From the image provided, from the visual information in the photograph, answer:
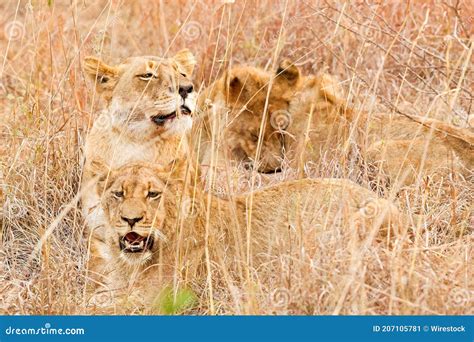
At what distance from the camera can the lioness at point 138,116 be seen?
5461 mm

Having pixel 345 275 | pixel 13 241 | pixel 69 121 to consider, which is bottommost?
pixel 13 241

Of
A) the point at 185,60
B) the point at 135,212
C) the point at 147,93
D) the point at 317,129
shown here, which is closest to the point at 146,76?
the point at 147,93

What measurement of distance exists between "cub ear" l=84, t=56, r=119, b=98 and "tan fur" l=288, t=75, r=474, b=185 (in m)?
1.12

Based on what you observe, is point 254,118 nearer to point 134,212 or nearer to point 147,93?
point 147,93

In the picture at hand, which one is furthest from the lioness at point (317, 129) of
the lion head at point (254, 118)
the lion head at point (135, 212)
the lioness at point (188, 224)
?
the lion head at point (135, 212)

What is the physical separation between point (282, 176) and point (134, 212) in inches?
74.9

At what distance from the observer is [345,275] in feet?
13.7

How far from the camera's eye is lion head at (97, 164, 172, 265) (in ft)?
15.4

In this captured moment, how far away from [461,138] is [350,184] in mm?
1230

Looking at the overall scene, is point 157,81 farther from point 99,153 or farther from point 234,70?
point 234,70

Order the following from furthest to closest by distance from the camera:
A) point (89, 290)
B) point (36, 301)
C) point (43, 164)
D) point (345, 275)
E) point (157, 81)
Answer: point (43, 164) → point (157, 81) → point (89, 290) → point (36, 301) → point (345, 275)

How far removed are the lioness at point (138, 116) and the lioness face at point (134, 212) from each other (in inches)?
21.1

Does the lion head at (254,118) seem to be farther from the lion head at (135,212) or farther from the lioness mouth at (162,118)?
the lion head at (135,212)

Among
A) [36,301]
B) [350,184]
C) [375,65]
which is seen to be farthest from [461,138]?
[36,301]
